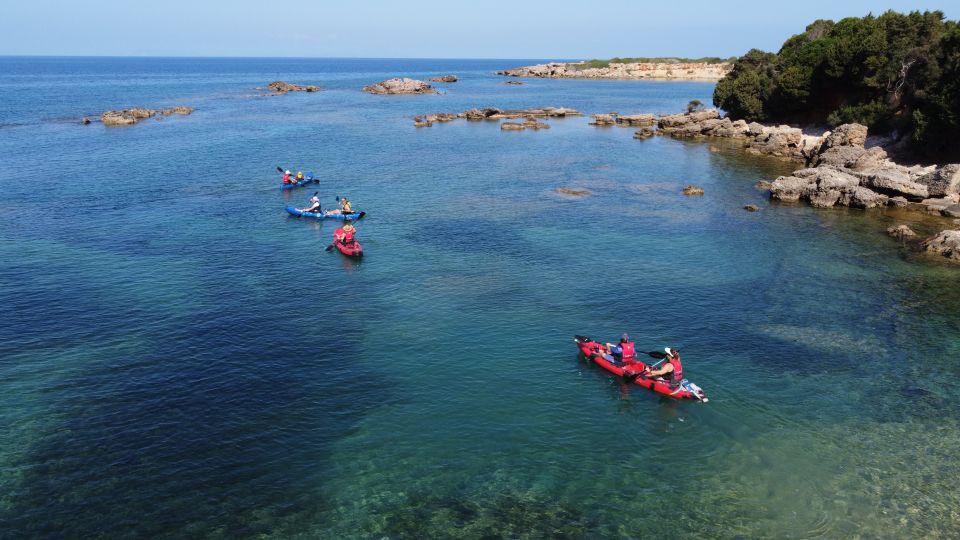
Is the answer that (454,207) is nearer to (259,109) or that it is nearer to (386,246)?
(386,246)

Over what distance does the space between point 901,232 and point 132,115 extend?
134339 millimetres

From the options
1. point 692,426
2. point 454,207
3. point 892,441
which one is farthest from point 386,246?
point 892,441

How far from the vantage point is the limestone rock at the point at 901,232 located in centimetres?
5675

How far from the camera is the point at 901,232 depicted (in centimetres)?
5694

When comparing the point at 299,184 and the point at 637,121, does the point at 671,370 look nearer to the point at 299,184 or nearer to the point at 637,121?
the point at 299,184

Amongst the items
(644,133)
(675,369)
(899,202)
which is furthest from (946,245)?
(644,133)

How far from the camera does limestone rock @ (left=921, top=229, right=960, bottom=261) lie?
165 ft

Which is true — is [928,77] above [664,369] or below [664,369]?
above

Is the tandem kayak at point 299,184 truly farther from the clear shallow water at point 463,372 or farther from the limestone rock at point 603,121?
the limestone rock at point 603,121

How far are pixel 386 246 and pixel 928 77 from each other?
224 feet

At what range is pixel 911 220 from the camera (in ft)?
203

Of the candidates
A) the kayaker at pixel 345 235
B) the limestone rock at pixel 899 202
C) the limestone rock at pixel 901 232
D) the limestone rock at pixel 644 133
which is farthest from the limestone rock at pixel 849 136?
the kayaker at pixel 345 235

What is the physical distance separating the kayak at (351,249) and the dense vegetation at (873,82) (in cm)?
6458

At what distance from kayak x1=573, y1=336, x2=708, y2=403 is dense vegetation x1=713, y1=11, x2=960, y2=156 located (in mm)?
58595
